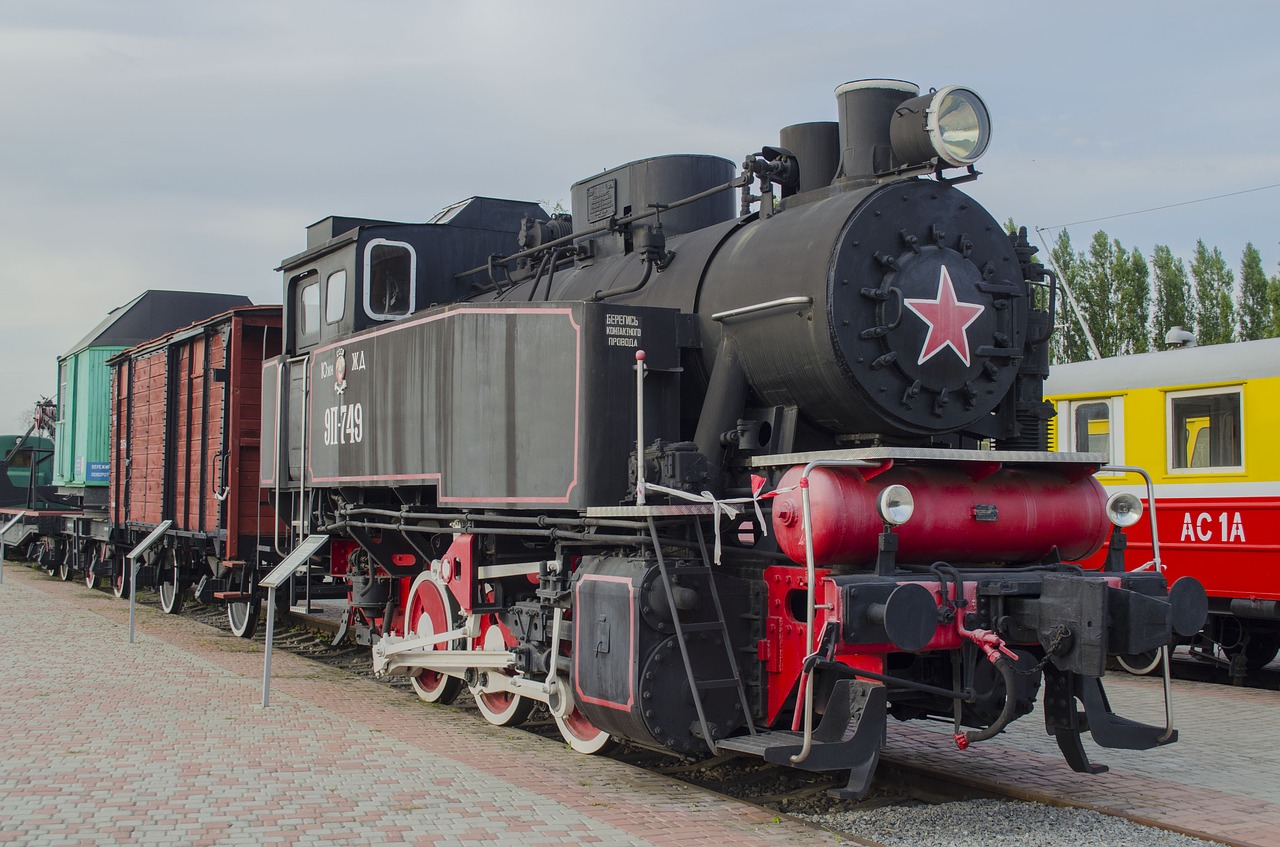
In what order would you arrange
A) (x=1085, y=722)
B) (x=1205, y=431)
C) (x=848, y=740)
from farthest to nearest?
(x=1205, y=431) → (x=1085, y=722) → (x=848, y=740)

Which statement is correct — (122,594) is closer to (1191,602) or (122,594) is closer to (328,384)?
(328,384)

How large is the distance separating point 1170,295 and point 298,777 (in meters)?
28.6

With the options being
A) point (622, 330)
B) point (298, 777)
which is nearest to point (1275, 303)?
point (622, 330)

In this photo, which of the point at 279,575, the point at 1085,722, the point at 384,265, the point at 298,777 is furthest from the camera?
the point at 384,265

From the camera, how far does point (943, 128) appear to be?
6027mm

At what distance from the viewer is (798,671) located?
5.45m

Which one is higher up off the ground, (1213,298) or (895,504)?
(1213,298)

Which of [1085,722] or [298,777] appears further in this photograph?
[298,777]

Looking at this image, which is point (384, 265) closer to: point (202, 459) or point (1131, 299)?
point (202, 459)

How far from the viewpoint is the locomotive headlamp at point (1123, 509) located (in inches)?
242

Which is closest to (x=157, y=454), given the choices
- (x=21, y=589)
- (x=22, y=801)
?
(x=21, y=589)

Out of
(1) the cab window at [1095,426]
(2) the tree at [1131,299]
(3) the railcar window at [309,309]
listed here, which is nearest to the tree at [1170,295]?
(2) the tree at [1131,299]

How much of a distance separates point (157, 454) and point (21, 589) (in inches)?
189

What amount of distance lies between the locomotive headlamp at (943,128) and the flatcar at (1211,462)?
4.63 meters
